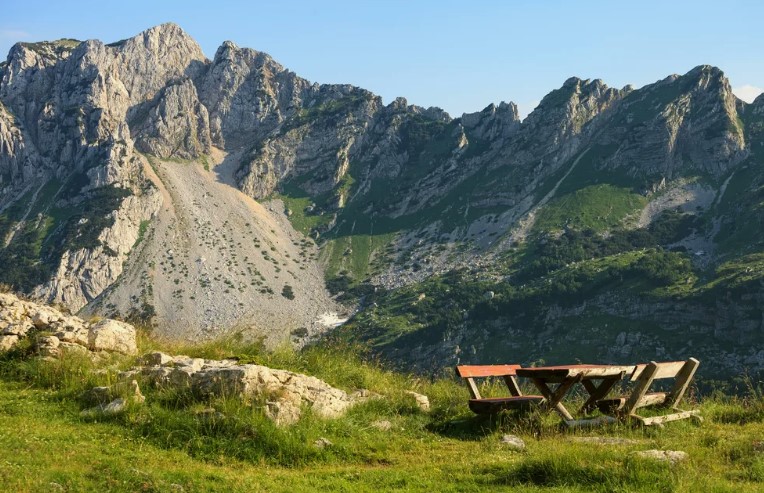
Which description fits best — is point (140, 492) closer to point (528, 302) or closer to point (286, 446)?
point (286, 446)

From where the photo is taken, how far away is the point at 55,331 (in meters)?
14.4

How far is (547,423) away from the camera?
475 inches

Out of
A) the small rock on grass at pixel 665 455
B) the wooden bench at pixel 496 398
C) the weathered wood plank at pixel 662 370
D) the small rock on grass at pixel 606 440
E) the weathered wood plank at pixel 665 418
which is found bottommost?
the small rock on grass at pixel 606 440

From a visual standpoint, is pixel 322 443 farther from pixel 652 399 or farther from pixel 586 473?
pixel 652 399

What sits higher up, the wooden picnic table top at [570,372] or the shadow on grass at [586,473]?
the wooden picnic table top at [570,372]

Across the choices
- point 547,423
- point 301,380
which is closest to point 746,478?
point 547,423

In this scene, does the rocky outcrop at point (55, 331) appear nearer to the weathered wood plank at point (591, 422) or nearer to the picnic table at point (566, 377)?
the picnic table at point (566, 377)

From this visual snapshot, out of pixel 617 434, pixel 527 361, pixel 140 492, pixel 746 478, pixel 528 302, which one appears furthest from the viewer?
pixel 528 302

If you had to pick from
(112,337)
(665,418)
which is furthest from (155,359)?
(665,418)

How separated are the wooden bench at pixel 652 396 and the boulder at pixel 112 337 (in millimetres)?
12010

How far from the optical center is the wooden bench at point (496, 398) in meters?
12.3

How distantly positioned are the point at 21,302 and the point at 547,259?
189 meters

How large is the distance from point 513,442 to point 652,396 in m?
4.52

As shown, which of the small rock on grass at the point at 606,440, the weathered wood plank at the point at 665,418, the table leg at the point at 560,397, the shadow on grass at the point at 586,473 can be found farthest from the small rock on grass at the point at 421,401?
the weathered wood plank at the point at 665,418
